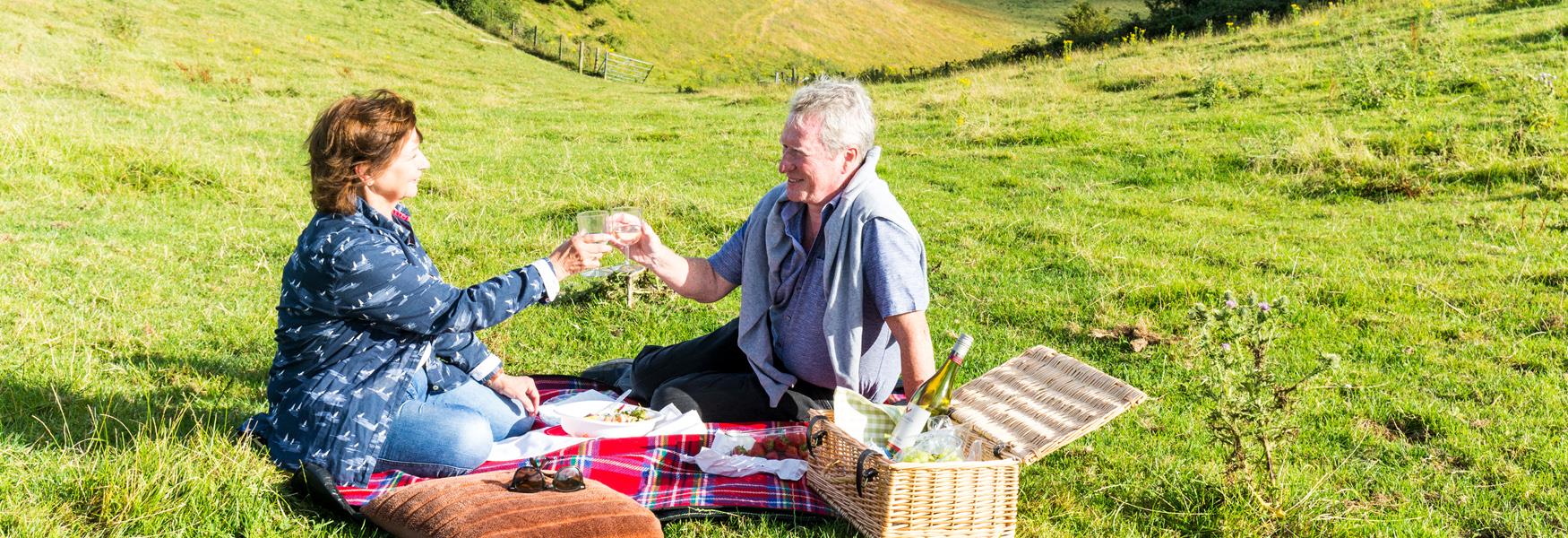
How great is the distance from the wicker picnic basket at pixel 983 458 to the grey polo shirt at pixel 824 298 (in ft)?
1.36

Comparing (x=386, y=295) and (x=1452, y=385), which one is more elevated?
(x=386, y=295)

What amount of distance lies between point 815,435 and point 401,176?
1931 mm

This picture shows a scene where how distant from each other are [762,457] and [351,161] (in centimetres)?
208

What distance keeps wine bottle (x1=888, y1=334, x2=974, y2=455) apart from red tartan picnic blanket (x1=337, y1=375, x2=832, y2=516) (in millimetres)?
458

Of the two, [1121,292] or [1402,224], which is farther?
[1402,224]

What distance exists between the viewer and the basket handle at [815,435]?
173 inches

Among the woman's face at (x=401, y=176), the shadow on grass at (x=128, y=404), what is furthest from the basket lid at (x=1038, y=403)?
the shadow on grass at (x=128, y=404)

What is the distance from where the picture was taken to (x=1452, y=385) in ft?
18.8

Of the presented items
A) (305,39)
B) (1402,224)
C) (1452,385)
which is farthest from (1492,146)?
(305,39)

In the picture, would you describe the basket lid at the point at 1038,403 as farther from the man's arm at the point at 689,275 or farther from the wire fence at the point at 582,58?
the wire fence at the point at 582,58

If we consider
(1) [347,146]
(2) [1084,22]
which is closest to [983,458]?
(1) [347,146]

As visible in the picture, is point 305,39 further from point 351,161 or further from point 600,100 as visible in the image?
point 351,161

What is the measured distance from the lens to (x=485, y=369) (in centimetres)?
493

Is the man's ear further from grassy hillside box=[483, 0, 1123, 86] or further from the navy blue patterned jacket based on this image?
grassy hillside box=[483, 0, 1123, 86]
